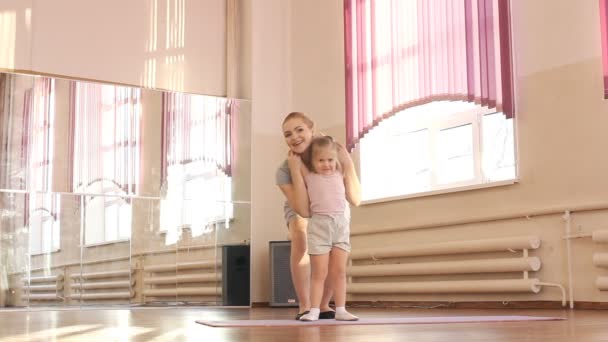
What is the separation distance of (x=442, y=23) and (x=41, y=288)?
3.46 m

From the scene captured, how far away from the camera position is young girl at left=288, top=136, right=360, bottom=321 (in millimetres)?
3426

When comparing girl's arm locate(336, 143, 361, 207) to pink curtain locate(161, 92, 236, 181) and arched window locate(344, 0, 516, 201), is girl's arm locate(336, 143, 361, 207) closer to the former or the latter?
arched window locate(344, 0, 516, 201)

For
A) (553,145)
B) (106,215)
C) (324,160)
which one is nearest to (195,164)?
(106,215)

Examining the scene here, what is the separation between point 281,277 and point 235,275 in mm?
474

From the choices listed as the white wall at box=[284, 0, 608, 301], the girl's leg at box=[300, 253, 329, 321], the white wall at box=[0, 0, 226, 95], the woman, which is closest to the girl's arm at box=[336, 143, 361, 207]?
the woman

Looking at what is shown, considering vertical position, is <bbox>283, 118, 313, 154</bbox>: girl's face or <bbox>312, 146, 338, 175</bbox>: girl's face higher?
<bbox>283, 118, 313, 154</bbox>: girl's face

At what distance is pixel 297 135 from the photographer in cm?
353

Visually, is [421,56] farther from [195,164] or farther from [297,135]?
[297,135]

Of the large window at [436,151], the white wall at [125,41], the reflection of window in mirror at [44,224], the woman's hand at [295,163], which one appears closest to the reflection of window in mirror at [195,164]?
the white wall at [125,41]

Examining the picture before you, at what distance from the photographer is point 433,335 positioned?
2.39 meters

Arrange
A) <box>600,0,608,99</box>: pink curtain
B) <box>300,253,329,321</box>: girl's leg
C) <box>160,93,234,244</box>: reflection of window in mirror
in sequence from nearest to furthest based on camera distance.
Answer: <box>300,253,329,321</box>: girl's leg, <box>600,0,608,99</box>: pink curtain, <box>160,93,234,244</box>: reflection of window in mirror

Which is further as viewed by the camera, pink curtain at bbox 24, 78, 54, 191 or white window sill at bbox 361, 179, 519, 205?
pink curtain at bbox 24, 78, 54, 191

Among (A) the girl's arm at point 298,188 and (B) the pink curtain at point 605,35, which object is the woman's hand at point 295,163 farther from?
(B) the pink curtain at point 605,35

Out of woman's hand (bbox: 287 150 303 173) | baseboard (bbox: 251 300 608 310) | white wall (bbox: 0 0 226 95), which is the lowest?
baseboard (bbox: 251 300 608 310)
